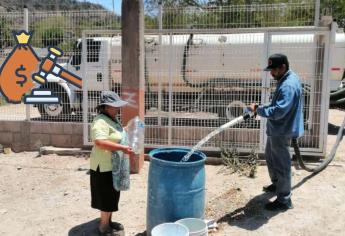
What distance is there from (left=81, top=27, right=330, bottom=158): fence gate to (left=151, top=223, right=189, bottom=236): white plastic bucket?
3.57 m

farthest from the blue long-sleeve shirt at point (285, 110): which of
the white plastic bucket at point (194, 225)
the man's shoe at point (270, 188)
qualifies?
the white plastic bucket at point (194, 225)

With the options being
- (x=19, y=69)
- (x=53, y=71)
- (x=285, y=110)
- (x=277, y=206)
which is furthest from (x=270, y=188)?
(x=19, y=69)

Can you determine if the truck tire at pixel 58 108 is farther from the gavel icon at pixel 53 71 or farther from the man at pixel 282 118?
the man at pixel 282 118

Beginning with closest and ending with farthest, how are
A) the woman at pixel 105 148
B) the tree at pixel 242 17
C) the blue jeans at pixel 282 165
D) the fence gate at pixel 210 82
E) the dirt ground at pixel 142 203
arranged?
the woman at pixel 105 148, the dirt ground at pixel 142 203, the blue jeans at pixel 282 165, the fence gate at pixel 210 82, the tree at pixel 242 17

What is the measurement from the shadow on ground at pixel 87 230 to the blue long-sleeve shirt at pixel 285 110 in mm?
2198

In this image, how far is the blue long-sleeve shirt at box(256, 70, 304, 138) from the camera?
16.1ft

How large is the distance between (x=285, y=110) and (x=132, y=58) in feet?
9.38

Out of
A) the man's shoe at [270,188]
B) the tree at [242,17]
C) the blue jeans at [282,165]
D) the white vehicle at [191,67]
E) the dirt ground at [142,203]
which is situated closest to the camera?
the dirt ground at [142,203]

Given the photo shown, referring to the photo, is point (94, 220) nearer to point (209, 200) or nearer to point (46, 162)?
point (209, 200)

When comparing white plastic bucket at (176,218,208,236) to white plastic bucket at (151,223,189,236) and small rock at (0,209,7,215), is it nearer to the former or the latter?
white plastic bucket at (151,223,189,236)

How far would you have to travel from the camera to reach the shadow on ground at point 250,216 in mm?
4965

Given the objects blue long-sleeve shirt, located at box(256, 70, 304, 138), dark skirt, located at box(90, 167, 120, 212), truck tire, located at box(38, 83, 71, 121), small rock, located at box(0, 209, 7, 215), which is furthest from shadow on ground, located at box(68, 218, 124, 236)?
truck tire, located at box(38, 83, 71, 121)

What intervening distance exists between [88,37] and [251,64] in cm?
309

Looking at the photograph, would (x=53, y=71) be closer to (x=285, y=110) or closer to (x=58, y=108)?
(x=58, y=108)
